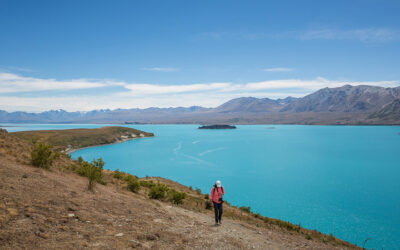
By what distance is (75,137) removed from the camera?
109m

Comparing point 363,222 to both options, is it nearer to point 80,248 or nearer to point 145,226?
point 145,226

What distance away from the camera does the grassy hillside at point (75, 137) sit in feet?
313

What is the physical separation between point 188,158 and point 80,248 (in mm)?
66931

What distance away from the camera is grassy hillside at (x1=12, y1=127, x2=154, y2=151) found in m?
95.3

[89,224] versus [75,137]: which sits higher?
[89,224]

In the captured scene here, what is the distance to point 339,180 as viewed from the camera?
145ft

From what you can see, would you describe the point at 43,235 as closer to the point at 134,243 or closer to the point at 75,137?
the point at 134,243

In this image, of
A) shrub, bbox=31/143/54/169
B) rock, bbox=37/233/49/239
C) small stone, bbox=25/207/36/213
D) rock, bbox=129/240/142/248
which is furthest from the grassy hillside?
rock, bbox=129/240/142/248

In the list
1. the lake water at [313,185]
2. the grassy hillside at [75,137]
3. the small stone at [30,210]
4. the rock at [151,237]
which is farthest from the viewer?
the grassy hillside at [75,137]

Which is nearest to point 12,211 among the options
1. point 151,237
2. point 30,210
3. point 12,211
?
point 12,211

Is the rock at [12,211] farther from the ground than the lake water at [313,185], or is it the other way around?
the rock at [12,211]

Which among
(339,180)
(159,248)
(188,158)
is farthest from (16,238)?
(188,158)

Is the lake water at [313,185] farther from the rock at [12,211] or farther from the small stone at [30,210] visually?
the rock at [12,211]

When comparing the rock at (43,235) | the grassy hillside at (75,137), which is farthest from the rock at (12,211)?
the grassy hillside at (75,137)
